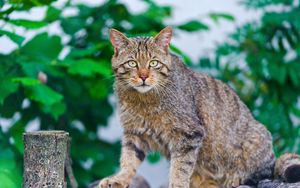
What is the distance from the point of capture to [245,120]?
5227 millimetres

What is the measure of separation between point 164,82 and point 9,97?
197 cm

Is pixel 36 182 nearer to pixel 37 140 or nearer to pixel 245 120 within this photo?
pixel 37 140

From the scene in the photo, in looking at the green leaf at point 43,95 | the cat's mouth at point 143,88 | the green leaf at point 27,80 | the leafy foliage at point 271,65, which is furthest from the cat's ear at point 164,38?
the leafy foliage at point 271,65

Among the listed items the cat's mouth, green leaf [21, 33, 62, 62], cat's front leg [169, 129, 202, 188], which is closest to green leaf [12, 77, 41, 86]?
green leaf [21, 33, 62, 62]

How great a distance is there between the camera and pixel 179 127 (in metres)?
4.75

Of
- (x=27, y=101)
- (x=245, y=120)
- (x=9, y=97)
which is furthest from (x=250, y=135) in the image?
(x=27, y=101)

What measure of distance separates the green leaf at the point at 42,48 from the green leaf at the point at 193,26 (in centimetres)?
117

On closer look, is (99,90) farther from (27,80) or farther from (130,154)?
(130,154)

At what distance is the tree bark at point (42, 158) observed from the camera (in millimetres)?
4074

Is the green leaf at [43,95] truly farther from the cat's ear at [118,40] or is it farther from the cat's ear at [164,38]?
the cat's ear at [164,38]

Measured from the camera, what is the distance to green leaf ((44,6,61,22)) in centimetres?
654

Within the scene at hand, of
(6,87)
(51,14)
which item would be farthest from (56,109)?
(51,14)

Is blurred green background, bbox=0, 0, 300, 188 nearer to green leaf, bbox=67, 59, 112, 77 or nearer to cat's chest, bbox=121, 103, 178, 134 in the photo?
green leaf, bbox=67, 59, 112, 77

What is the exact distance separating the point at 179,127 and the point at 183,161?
0.19 metres
